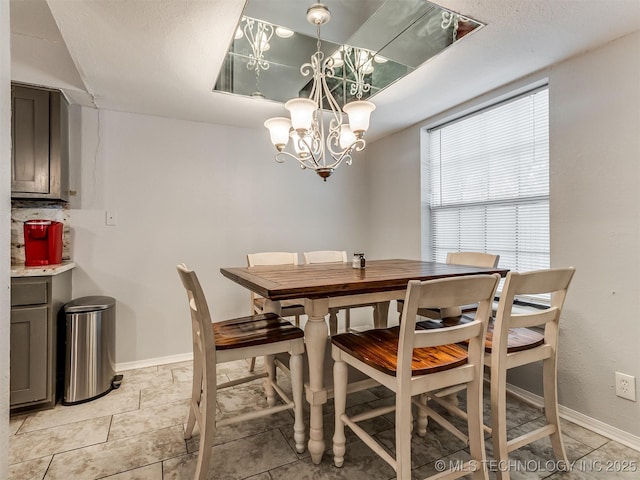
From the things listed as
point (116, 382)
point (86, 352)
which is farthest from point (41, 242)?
point (116, 382)

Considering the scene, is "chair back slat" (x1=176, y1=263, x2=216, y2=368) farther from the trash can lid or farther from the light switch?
the light switch

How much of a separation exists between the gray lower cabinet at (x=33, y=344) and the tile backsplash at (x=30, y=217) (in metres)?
0.47

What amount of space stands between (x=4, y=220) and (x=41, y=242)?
2053 mm

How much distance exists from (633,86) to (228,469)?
288cm

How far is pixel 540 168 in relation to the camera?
2338 mm

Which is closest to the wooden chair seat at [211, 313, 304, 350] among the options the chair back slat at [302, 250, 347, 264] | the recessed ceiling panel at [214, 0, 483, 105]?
the chair back slat at [302, 250, 347, 264]

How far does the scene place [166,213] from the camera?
3010mm

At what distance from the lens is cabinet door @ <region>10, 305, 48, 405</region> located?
208 centimetres

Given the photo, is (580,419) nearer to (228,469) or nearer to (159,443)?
(228,469)

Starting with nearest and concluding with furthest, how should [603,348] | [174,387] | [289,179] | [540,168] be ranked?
[603,348] < [540,168] < [174,387] < [289,179]

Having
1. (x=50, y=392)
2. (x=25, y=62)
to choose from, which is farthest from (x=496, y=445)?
(x=25, y=62)

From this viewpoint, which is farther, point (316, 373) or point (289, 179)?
point (289, 179)

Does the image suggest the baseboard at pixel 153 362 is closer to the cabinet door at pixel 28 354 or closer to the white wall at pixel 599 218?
the cabinet door at pixel 28 354

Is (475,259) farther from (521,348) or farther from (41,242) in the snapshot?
(41,242)
